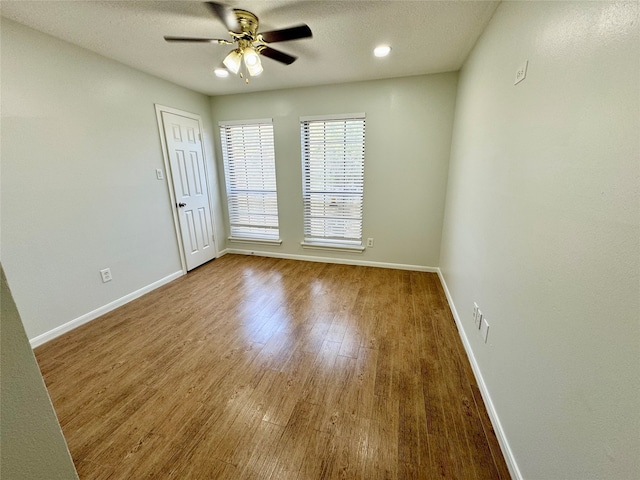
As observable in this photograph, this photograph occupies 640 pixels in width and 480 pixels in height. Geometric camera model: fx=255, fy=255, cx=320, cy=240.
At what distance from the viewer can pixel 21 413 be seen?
0.56 m

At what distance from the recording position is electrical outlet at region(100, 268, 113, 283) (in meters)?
2.59

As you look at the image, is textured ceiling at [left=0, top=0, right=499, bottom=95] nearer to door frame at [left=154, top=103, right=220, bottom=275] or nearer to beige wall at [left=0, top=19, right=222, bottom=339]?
beige wall at [left=0, top=19, right=222, bottom=339]

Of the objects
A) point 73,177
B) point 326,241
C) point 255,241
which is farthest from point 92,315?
point 326,241

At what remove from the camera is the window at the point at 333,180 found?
3438mm

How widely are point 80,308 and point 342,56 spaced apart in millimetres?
3507

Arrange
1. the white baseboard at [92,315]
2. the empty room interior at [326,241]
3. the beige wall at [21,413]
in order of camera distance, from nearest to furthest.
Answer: the beige wall at [21,413] < the empty room interior at [326,241] < the white baseboard at [92,315]

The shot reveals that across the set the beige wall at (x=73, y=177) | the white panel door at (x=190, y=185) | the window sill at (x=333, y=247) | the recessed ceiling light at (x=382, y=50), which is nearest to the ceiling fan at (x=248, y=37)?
the recessed ceiling light at (x=382, y=50)

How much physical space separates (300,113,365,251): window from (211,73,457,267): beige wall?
10 centimetres

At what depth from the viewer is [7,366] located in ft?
1.76

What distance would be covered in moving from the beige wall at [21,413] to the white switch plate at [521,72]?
2049mm

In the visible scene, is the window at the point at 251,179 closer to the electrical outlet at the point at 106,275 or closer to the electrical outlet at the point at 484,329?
the electrical outlet at the point at 106,275

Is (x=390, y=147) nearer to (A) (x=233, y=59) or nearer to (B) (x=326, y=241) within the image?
(B) (x=326, y=241)

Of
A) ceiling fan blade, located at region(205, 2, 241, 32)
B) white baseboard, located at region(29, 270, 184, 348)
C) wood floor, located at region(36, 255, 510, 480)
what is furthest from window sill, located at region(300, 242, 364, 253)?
ceiling fan blade, located at region(205, 2, 241, 32)

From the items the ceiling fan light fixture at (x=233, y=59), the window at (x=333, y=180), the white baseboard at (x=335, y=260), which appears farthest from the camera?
the white baseboard at (x=335, y=260)
